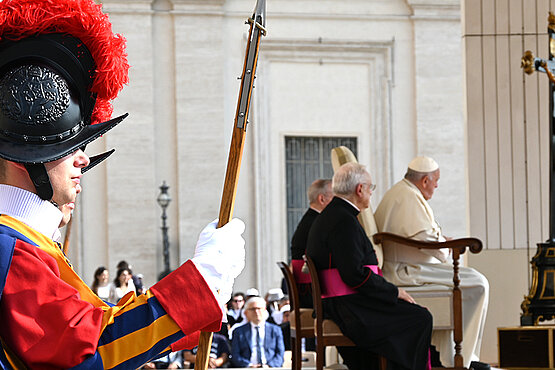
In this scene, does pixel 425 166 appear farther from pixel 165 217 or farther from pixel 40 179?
pixel 165 217

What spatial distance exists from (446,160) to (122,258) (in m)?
6.93

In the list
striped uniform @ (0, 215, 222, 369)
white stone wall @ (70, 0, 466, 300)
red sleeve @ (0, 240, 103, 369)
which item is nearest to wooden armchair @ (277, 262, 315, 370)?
striped uniform @ (0, 215, 222, 369)

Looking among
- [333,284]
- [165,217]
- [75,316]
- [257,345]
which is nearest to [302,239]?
[333,284]

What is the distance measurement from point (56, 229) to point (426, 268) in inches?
188

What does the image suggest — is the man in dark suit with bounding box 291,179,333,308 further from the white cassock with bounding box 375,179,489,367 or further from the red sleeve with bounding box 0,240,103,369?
the red sleeve with bounding box 0,240,103,369

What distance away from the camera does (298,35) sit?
19.9 meters

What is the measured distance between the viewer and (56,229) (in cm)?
254

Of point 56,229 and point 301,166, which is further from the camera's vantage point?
point 301,166

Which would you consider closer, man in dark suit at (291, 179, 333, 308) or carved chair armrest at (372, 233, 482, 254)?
carved chair armrest at (372, 233, 482, 254)

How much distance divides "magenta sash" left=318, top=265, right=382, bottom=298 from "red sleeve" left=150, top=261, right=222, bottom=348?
12.6ft

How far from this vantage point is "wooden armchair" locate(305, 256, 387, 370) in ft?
19.7

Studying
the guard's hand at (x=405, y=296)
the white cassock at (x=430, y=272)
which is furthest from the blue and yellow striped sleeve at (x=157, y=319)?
the white cassock at (x=430, y=272)

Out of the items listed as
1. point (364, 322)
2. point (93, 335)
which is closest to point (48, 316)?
point (93, 335)

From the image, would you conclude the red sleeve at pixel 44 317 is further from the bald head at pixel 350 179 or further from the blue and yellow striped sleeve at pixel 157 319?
the bald head at pixel 350 179
